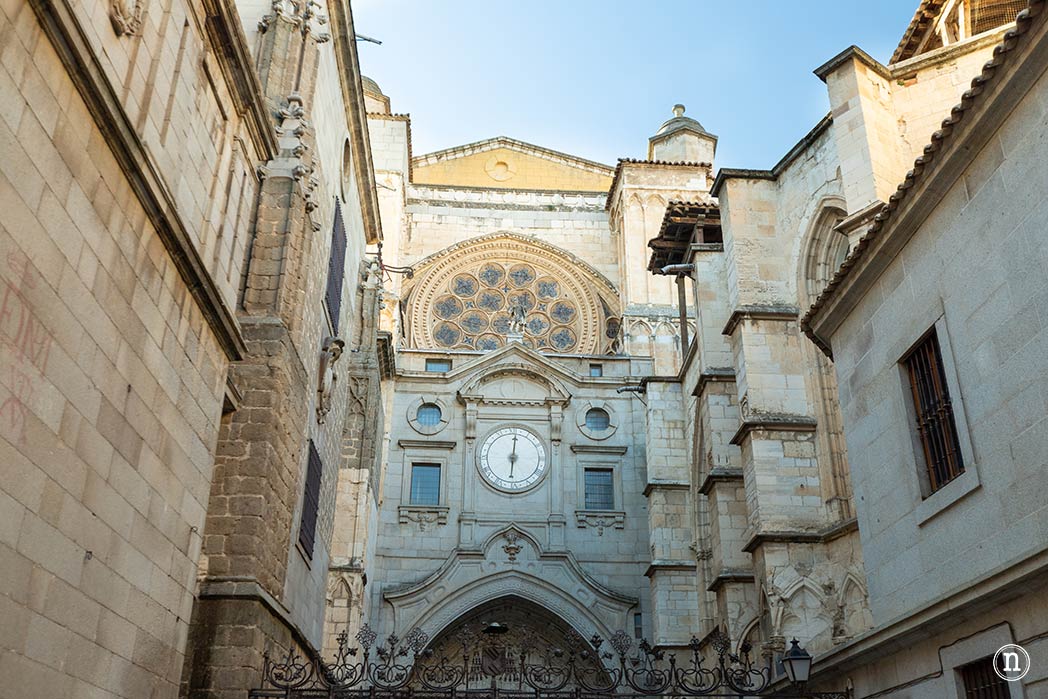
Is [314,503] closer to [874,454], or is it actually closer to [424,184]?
[874,454]

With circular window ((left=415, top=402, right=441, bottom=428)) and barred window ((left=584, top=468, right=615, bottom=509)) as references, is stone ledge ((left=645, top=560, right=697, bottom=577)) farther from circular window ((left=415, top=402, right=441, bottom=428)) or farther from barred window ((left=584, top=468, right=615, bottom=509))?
circular window ((left=415, top=402, right=441, bottom=428))

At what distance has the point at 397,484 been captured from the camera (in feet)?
80.4

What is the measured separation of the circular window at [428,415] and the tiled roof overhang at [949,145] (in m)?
15.1

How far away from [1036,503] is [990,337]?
4.86 ft

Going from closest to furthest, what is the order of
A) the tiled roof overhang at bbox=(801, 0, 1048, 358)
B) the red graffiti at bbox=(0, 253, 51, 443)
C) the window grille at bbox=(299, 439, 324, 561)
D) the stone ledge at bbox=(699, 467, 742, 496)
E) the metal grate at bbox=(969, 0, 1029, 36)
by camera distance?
the red graffiti at bbox=(0, 253, 51, 443)
the tiled roof overhang at bbox=(801, 0, 1048, 358)
the window grille at bbox=(299, 439, 324, 561)
the stone ledge at bbox=(699, 467, 742, 496)
the metal grate at bbox=(969, 0, 1029, 36)

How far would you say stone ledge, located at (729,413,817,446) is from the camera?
16.4m

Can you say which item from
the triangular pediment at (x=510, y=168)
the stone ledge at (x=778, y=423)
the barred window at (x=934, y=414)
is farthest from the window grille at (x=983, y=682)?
the triangular pediment at (x=510, y=168)

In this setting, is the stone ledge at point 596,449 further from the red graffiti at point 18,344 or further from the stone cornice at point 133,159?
the red graffiti at point 18,344

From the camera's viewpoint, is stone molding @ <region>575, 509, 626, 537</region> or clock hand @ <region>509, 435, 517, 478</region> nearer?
stone molding @ <region>575, 509, 626, 537</region>

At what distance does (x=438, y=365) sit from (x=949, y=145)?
1992 centimetres

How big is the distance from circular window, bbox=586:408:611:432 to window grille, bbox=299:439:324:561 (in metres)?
11.1

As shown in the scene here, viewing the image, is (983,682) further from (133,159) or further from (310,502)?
(310,502)

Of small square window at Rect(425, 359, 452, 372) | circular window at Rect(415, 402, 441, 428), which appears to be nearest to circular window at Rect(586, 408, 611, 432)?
circular window at Rect(415, 402, 441, 428)

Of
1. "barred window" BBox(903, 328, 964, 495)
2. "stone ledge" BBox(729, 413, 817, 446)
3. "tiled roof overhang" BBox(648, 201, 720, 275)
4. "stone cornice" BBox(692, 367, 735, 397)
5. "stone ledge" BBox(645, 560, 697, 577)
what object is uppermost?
"tiled roof overhang" BBox(648, 201, 720, 275)
